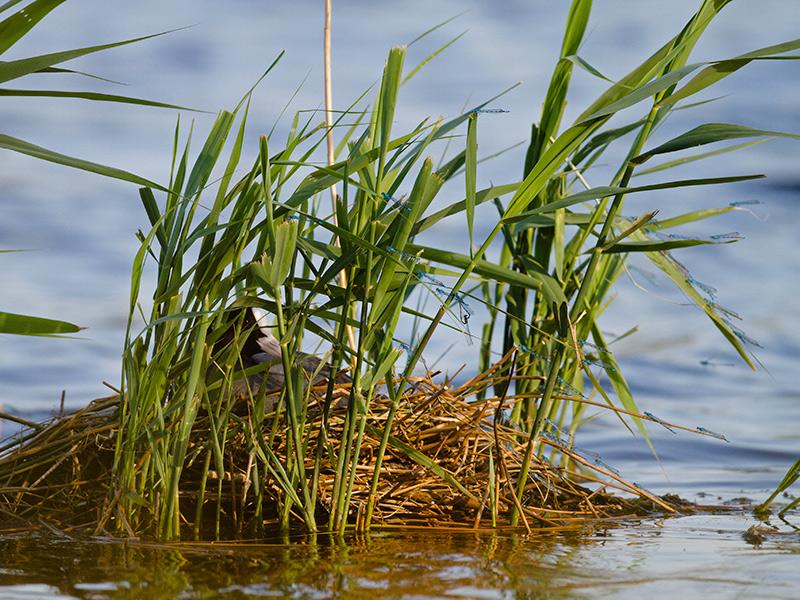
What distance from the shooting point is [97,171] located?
4.75 ft

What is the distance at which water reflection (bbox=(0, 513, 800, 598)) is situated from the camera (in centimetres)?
126

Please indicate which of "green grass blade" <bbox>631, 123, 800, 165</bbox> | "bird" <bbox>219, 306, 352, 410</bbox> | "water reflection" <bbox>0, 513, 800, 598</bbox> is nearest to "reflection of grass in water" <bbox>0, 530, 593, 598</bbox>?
"water reflection" <bbox>0, 513, 800, 598</bbox>

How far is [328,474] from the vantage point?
1.79 meters

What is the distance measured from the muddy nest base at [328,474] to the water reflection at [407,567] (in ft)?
0.33

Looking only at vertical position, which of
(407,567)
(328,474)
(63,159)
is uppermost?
(63,159)

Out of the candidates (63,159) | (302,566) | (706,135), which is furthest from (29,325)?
(706,135)

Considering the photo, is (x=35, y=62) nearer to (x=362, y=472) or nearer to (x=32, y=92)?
(x=32, y=92)

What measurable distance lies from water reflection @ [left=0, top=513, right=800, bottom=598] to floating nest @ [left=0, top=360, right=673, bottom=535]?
0.10 metres

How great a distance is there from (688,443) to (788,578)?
302 cm

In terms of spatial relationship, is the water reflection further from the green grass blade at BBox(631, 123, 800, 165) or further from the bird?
the green grass blade at BBox(631, 123, 800, 165)

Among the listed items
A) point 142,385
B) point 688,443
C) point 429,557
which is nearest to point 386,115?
point 142,385

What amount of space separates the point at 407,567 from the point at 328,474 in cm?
43

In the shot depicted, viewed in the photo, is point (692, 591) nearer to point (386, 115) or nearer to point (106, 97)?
point (386, 115)

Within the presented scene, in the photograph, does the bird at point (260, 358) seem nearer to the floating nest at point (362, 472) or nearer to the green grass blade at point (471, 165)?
the floating nest at point (362, 472)
